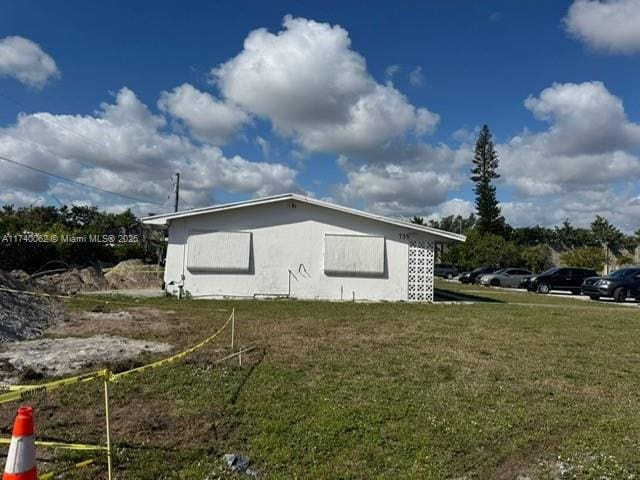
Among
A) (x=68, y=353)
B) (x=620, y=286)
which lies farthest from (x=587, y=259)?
(x=68, y=353)

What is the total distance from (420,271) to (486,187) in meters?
46.3

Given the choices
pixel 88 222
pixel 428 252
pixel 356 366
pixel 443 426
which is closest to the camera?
pixel 443 426

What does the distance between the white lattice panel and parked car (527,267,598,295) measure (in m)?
13.4

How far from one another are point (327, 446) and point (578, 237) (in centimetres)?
6395

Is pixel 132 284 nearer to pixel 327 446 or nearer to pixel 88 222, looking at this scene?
pixel 327 446

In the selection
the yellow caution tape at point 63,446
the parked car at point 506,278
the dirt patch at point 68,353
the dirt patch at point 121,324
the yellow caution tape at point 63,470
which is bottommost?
the yellow caution tape at point 63,470

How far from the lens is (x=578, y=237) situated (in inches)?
2352

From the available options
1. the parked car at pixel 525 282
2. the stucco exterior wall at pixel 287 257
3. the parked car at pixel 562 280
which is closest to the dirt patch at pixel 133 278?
the stucco exterior wall at pixel 287 257

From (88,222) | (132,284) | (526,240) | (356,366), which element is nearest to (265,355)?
(356,366)

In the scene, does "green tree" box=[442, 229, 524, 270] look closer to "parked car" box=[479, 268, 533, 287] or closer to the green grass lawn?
"parked car" box=[479, 268, 533, 287]

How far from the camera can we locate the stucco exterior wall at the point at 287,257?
58.4 feet

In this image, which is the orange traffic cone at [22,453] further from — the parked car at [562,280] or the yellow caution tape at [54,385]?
the parked car at [562,280]

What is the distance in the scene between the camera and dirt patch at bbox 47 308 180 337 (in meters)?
9.60

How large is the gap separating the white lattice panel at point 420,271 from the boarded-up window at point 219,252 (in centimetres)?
616
